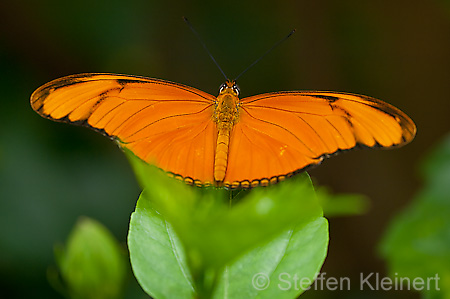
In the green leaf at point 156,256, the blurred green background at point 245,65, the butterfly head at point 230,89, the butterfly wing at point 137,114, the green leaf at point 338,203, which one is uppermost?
the blurred green background at point 245,65

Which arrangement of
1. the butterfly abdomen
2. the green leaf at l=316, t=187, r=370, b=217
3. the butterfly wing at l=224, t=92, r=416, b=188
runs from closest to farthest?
the green leaf at l=316, t=187, r=370, b=217 → the butterfly wing at l=224, t=92, r=416, b=188 → the butterfly abdomen

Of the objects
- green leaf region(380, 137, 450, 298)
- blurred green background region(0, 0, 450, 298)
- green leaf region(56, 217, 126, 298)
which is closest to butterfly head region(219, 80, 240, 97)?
green leaf region(56, 217, 126, 298)

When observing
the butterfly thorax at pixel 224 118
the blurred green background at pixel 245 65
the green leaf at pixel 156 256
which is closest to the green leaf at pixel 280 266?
the green leaf at pixel 156 256

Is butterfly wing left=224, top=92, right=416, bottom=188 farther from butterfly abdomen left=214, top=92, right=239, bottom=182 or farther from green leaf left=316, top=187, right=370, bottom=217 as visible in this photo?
green leaf left=316, top=187, right=370, bottom=217

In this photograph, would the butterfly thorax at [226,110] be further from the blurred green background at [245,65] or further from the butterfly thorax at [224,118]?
the blurred green background at [245,65]

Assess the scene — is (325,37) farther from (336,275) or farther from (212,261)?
(212,261)
